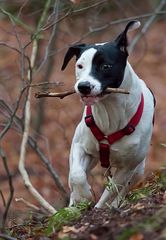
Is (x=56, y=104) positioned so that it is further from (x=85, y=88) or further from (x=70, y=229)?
(x=70, y=229)

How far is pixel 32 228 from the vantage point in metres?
6.80

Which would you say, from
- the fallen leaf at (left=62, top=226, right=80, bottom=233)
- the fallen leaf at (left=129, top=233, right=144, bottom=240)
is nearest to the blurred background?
the fallen leaf at (left=62, top=226, right=80, bottom=233)

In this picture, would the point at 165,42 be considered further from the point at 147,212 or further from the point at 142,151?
the point at 147,212

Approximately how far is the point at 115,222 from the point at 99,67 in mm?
1584

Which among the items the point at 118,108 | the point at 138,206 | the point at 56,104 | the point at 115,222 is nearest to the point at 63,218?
the point at 138,206

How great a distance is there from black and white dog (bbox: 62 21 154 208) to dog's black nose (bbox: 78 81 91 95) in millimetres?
254

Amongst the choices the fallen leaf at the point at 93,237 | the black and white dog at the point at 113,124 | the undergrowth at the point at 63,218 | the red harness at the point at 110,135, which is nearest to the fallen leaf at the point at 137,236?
the fallen leaf at the point at 93,237

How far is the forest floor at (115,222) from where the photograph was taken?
4781 mm

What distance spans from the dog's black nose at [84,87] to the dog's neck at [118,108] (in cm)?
60

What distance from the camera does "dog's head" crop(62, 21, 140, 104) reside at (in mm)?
6168

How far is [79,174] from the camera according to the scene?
22.4ft

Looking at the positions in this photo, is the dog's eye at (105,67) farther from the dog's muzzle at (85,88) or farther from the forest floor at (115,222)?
the forest floor at (115,222)

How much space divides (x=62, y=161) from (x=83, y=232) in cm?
1052

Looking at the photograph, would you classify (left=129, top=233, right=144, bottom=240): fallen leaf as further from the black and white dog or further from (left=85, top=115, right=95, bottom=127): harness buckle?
(left=85, top=115, right=95, bottom=127): harness buckle
